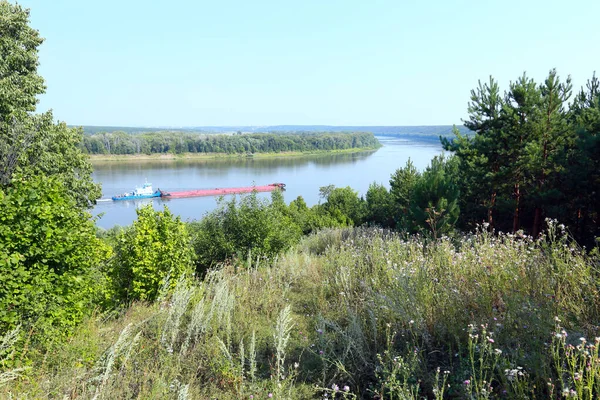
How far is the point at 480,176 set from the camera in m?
14.6

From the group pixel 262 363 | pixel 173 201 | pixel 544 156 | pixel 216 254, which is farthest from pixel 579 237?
pixel 173 201

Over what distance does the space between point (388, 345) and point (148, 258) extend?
3.76 metres

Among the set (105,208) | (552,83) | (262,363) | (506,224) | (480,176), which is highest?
(552,83)

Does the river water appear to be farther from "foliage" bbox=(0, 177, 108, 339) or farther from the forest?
"foliage" bbox=(0, 177, 108, 339)

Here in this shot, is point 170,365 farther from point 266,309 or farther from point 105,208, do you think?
point 105,208

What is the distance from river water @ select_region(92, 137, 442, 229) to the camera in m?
49.4

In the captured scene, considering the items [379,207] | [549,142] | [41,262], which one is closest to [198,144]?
[379,207]

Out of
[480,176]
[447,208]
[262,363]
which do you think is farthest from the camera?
[480,176]

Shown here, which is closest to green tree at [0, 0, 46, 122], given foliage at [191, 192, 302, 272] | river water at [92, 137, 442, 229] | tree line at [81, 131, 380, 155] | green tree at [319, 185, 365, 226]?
foliage at [191, 192, 302, 272]

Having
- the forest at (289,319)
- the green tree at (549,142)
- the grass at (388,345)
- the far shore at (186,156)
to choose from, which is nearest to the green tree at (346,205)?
the green tree at (549,142)

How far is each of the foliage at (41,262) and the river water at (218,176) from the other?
129 ft

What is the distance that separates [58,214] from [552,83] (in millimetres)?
14579

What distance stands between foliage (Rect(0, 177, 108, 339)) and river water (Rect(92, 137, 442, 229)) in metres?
39.2

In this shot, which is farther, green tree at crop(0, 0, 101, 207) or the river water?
the river water
